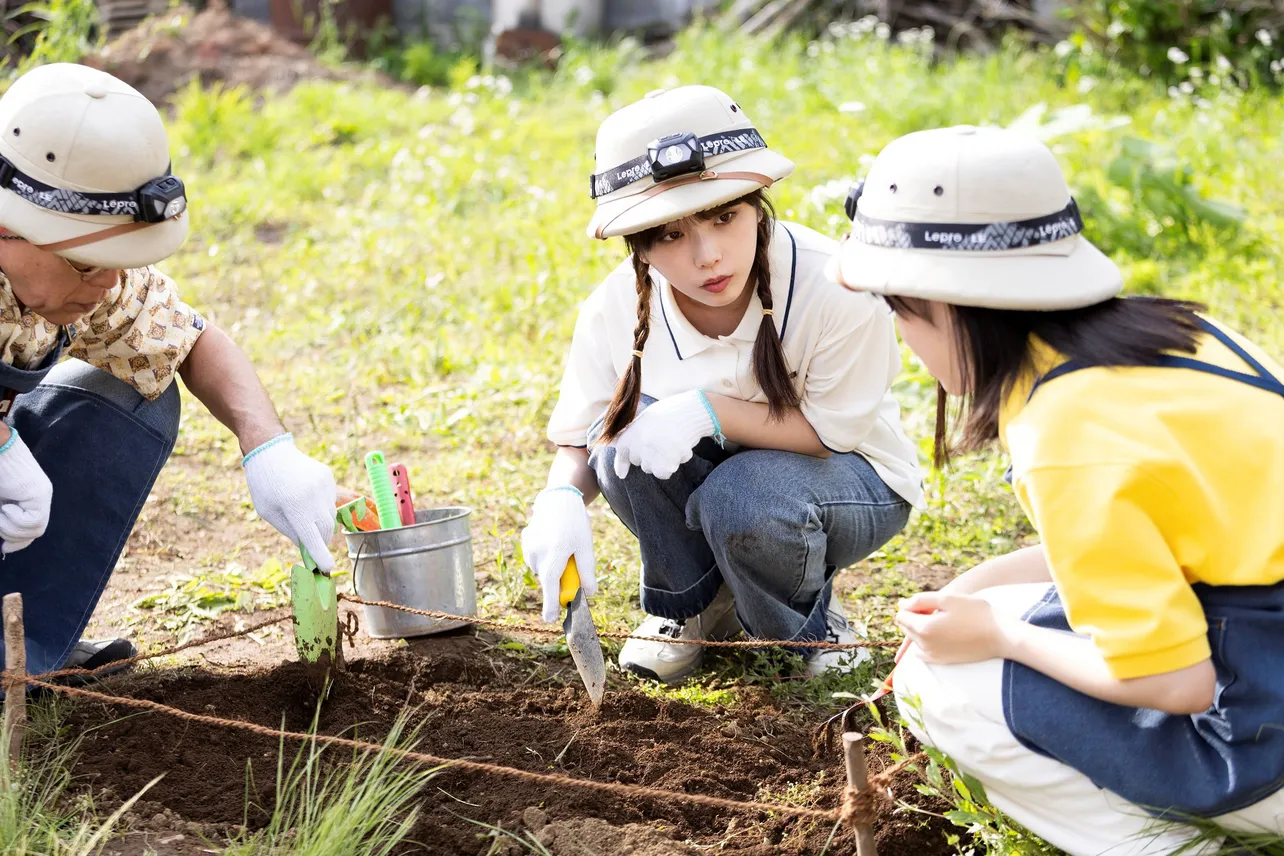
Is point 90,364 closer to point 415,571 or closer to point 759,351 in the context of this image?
point 415,571

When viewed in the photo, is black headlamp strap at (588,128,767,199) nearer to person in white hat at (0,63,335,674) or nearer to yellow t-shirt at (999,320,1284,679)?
person in white hat at (0,63,335,674)

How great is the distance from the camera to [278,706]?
2.60 metres

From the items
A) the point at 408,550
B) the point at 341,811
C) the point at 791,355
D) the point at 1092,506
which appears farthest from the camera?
the point at 408,550

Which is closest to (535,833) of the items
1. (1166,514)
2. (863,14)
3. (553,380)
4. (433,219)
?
(1166,514)

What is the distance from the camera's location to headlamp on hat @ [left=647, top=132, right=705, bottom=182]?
7.75 ft

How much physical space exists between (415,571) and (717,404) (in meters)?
0.76

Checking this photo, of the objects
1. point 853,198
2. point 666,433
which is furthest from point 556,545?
point 853,198

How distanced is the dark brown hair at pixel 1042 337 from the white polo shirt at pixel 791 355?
816 mm

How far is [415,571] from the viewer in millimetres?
2797

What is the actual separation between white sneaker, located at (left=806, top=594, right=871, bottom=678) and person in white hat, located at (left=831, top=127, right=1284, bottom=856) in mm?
815

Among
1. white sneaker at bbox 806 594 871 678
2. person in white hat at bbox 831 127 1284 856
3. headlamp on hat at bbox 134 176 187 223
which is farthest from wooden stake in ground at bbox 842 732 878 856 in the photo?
headlamp on hat at bbox 134 176 187 223

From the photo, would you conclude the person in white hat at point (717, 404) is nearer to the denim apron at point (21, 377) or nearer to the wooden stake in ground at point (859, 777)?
the wooden stake in ground at point (859, 777)

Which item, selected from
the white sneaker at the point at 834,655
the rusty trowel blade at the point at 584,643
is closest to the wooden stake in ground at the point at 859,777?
the rusty trowel blade at the point at 584,643

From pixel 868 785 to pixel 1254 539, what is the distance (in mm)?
613
